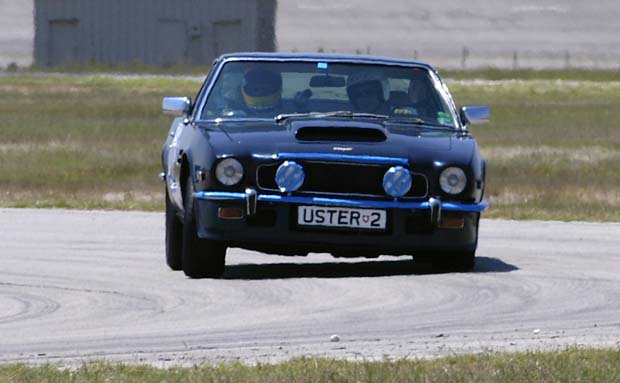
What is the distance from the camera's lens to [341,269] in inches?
484

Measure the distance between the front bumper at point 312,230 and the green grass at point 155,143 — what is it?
265 inches

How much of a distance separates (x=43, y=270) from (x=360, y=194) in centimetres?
222

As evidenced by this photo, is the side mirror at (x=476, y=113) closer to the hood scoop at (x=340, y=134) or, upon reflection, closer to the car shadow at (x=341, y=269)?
the car shadow at (x=341, y=269)

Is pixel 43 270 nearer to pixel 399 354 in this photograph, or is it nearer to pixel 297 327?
pixel 297 327

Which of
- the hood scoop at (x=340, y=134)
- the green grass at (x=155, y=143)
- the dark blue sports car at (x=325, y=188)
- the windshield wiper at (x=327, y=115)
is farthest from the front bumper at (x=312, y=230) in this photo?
the green grass at (x=155, y=143)

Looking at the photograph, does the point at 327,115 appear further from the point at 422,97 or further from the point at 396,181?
the point at 396,181

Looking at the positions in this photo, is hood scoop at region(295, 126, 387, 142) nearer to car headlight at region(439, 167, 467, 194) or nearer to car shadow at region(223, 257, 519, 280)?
car headlight at region(439, 167, 467, 194)

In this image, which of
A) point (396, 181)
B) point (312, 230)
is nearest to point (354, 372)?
point (312, 230)

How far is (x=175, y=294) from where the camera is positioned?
10547mm

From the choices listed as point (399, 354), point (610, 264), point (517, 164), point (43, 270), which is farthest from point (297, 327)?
point (517, 164)

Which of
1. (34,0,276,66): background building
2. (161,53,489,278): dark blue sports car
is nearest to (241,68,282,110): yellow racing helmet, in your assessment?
(161,53,489,278): dark blue sports car

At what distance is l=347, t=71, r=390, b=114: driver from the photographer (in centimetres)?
1217

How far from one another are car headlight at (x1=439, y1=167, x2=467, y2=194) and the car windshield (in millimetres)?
973

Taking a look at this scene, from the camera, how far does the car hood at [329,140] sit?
438 inches
